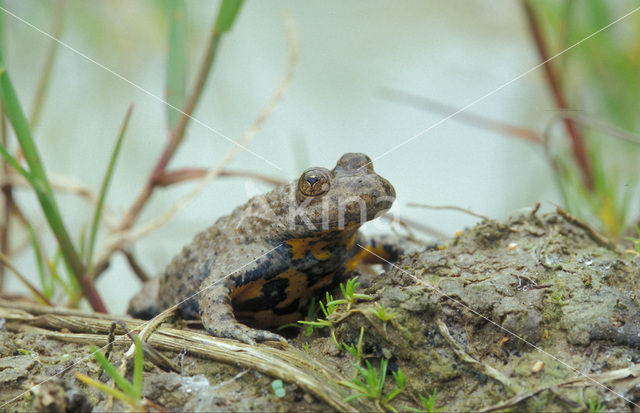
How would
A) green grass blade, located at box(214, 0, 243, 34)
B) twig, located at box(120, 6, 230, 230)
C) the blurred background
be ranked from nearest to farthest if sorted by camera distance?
1. green grass blade, located at box(214, 0, 243, 34)
2. twig, located at box(120, 6, 230, 230)
3. the blurred background

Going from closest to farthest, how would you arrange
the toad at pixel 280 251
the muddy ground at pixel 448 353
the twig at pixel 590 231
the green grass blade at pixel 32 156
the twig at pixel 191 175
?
the muddy ground at pixel 448 353, the toad at pixel 280 251, the green grass blade at pixel 32 156, the twig at pixel 590 231, the twig at pixel 191 175

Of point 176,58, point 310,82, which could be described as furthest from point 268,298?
point 310,82

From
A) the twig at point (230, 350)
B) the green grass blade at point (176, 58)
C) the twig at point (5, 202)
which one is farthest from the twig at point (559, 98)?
the twig at point (5, 202)

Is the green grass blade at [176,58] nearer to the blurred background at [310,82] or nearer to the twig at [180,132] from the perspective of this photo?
the twig at [180,132]

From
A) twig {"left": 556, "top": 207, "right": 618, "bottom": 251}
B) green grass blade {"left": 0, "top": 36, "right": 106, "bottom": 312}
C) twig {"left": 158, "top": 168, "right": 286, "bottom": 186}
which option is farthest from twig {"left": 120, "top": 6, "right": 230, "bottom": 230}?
twig {"left": 556, "top": 207, "right": 618, "bottom": 251}

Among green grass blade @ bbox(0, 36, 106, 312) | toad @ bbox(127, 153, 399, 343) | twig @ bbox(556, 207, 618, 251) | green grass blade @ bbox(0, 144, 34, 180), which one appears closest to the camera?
toad @ bbox(127, 153, 399, 343)

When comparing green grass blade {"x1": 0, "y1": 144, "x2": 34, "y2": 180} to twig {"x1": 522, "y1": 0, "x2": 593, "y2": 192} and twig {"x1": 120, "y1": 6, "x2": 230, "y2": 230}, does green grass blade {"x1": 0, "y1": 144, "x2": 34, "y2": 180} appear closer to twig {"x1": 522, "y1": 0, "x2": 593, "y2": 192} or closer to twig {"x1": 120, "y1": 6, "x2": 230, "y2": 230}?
twig {"x1": 120, "y1": 6, "x2": 230, "y2": 230}

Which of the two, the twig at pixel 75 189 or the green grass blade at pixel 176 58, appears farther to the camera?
the twig at pixel 75 189
